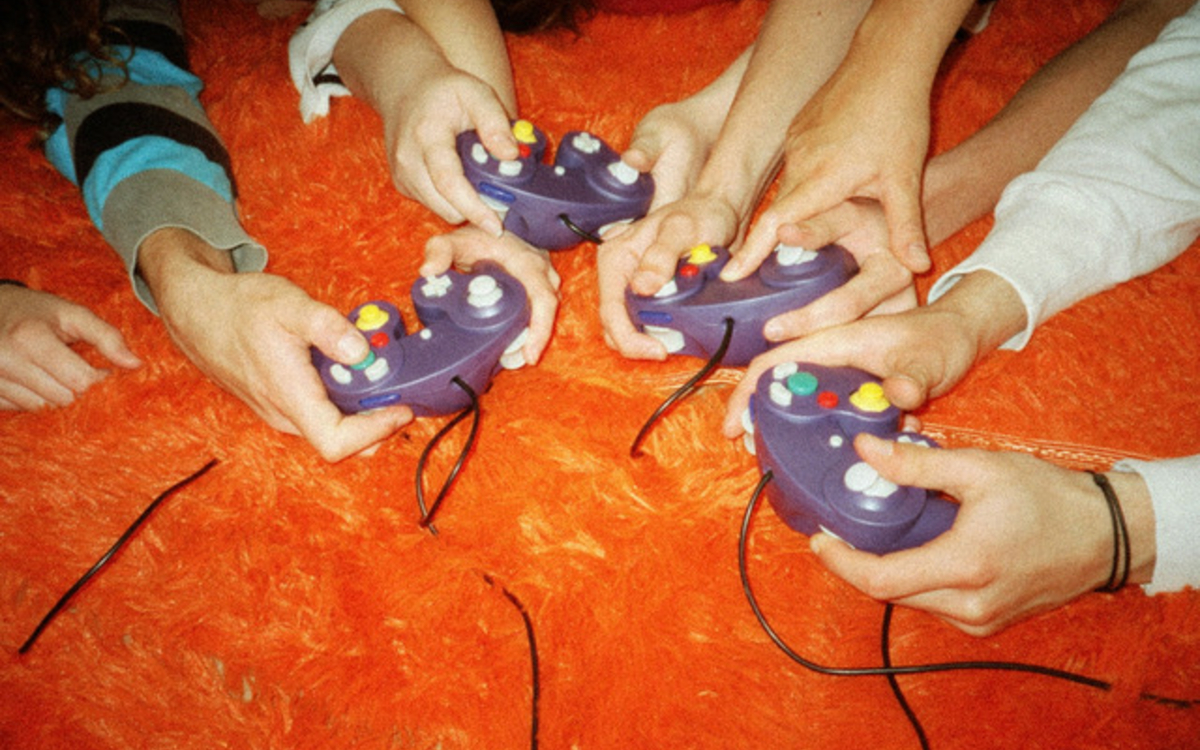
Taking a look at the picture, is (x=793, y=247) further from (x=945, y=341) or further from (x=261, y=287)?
(x=261, y=287)

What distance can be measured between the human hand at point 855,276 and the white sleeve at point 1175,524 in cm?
24

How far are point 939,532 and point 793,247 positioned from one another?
261 mm

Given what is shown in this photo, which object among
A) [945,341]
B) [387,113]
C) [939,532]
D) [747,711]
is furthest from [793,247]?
[387,113]

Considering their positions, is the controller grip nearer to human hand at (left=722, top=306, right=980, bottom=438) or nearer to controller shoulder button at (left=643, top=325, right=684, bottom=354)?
human hand at (left=722, top=306, right=980, bottom=438)

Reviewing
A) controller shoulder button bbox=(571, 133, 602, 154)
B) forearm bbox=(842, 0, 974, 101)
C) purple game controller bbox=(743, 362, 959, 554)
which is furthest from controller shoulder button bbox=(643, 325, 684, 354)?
forearm bbox=(842, 0, 974, 101)

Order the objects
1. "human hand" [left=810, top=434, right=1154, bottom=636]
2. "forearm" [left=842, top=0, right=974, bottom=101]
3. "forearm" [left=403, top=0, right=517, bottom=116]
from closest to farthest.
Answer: "human hand" [left=810, top=434, right=1154, bottom=636], "forearm" [left=842, top=0, right=974, bottom=101], "forearm" [left=403, top=0, right=517, bottom=116]

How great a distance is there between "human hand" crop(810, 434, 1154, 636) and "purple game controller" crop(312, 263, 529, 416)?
305 mm

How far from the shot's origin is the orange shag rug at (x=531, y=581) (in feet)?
Answer: 1.74

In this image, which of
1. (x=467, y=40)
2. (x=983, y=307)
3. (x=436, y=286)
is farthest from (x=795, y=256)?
(x=467, y=40)

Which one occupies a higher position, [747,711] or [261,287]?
[261,287]

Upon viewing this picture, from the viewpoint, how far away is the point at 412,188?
854mm

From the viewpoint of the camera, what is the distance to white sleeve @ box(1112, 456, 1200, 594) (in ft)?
1.85

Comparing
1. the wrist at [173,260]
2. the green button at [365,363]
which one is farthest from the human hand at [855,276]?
the wrist at [173,260]

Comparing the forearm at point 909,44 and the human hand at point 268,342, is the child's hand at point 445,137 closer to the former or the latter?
the human hand at point 268,342
